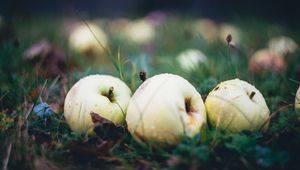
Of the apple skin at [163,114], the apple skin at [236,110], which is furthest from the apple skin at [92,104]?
the apple skin at [236,110]

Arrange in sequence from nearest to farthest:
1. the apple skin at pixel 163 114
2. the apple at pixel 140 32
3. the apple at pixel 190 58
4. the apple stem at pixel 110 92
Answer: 1. the apple skin at pixel 163 114
2. the apple stem at pixel 110 92
3. the apple at pixel 190 58
4. the apple at pixel 140 32

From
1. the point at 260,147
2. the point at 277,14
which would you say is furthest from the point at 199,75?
the point at 277,14

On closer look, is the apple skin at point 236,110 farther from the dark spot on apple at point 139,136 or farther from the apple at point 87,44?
the apple at point 87,44

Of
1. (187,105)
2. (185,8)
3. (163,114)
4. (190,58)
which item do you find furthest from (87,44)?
(185,8)

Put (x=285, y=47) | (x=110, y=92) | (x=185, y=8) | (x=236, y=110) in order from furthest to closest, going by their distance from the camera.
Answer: (x=185, y=8) → (x=285, y=47) → (x=110, y=92) → (x=236, y=110)

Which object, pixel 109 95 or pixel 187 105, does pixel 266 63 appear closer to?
pixel 187 105

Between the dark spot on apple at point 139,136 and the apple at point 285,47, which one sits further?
the apple at point 285,47
